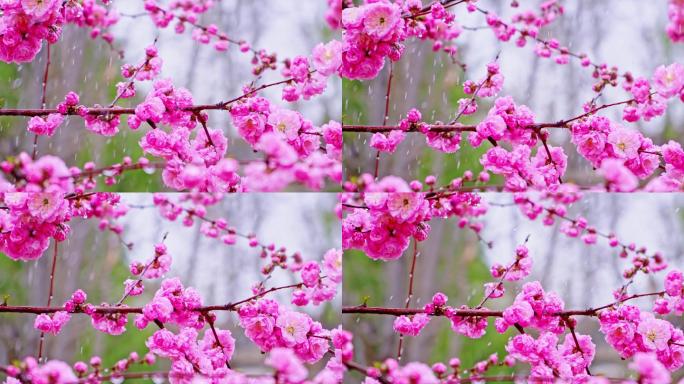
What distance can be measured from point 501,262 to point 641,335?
0.41 m

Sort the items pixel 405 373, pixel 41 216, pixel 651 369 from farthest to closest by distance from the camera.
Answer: pixel 41 216, pixel 405 373, pixel 651 369

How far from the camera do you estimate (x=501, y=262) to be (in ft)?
7.51

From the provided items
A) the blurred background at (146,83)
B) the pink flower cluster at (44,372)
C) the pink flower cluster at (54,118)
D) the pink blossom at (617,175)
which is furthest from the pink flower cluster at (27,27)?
the pink blossom at (617,175)

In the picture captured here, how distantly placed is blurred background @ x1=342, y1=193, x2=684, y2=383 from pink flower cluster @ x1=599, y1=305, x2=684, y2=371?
3 cm

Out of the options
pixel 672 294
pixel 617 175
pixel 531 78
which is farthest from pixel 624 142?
pixel 672 294

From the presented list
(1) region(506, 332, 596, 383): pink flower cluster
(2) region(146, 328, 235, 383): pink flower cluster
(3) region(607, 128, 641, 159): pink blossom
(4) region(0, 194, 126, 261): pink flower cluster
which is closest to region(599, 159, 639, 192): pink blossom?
(3) region(607, 128, 641, 159): pink blossom

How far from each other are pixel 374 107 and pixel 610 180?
64cm

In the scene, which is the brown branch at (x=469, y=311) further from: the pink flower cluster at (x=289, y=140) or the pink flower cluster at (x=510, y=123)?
the pink flower cluster at (x=510, y=123)

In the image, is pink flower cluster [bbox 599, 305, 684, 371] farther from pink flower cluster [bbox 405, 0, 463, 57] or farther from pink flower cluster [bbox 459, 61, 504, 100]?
pink flower cluster [bbox 405, 0, 463, 57]

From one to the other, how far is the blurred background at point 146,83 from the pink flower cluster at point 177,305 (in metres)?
0.27

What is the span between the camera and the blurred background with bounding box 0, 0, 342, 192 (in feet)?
7.38

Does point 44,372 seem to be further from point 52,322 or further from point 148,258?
point 148,258

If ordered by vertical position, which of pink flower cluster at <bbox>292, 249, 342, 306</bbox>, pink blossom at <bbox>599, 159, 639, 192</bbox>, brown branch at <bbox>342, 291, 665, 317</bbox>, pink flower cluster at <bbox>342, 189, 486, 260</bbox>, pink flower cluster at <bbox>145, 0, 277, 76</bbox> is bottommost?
brown branch at <bbox>342, 291, 665, 317</bbox>

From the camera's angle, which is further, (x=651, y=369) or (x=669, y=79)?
(x=669, y=79)
